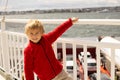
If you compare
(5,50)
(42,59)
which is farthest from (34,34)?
(5,50)

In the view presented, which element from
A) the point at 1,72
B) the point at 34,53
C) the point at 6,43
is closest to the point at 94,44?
the point at 34,53

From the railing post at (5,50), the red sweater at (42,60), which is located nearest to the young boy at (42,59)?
the red sweater at (42,60)

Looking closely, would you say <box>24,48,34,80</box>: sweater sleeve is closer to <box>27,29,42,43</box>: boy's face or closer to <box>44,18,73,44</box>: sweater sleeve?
<box>27,29,42,43</box>: boy's face

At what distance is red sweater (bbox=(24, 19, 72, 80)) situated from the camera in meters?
2.98

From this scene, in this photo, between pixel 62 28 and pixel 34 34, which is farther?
pixel 62 28

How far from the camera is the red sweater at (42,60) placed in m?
2.98

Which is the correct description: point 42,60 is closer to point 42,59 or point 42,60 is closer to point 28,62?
point 42,59

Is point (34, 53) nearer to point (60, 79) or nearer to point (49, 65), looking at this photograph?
point (49, 65)

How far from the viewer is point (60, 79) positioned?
3072mm

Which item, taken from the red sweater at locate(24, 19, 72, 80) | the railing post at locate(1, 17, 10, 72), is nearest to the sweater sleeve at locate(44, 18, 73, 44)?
the red sweater at locate(24, 19, 72, 80)

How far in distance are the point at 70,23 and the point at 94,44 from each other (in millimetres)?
353

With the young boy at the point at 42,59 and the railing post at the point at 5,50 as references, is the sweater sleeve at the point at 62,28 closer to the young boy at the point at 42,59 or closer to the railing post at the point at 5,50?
the young boy at the point at 42,59

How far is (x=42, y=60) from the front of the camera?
3.00 meters

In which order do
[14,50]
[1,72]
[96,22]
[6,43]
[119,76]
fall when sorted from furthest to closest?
1. [119,76]
2. [1,72]
3. [6,43]
4. [14,50]
5. [96,22]
